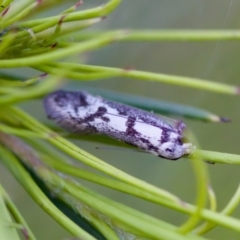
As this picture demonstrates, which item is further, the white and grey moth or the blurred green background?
the blurred green background

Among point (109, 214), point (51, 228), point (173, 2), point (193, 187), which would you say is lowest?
point (51, 228)

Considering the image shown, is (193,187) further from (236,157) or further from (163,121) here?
(236,157)

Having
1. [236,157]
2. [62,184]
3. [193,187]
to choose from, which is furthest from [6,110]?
[193,187]

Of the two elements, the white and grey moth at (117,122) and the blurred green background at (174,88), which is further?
the blurred green background at (174,88)

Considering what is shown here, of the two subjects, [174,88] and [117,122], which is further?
[174,88]
